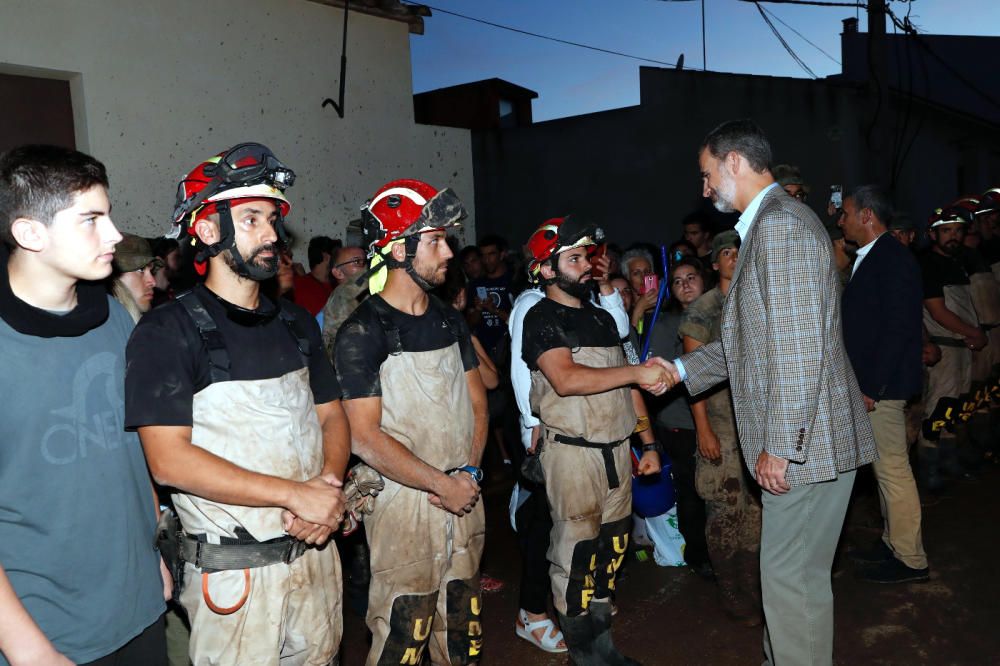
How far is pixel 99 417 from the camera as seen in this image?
2312 millimetres

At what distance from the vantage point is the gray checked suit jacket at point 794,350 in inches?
127

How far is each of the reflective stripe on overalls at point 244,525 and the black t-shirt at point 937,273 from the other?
6347 millimetres

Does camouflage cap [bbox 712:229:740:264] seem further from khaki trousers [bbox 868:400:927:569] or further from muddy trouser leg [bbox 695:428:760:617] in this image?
khaki trousers [bbox 868:400:927:569]

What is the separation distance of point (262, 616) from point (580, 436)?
1.96 metres

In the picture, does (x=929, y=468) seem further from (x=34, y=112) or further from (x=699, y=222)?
(x=34, y=112)

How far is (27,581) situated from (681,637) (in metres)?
3.68

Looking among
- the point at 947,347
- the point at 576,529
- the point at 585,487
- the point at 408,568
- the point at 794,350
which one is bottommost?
the point at 576,529

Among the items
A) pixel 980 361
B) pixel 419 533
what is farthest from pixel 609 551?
pixel 980 361

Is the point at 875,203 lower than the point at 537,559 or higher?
higher

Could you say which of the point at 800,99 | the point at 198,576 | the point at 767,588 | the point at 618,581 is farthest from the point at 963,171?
the point at 198,576

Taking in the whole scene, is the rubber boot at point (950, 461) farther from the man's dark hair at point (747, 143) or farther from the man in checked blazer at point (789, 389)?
the man's dark hair at point (747, 143)

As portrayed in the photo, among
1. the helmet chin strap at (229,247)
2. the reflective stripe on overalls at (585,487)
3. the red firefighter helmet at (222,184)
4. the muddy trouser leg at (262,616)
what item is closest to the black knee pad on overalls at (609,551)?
the reflective stripe on overalls at (585,487)

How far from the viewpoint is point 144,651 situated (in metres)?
2.43

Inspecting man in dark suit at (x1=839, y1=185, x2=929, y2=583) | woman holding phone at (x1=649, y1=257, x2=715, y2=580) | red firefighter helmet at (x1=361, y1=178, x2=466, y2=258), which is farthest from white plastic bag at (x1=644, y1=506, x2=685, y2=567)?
red firefighter helmet at (x1=361, y1=178, x2=466, y2=258)
